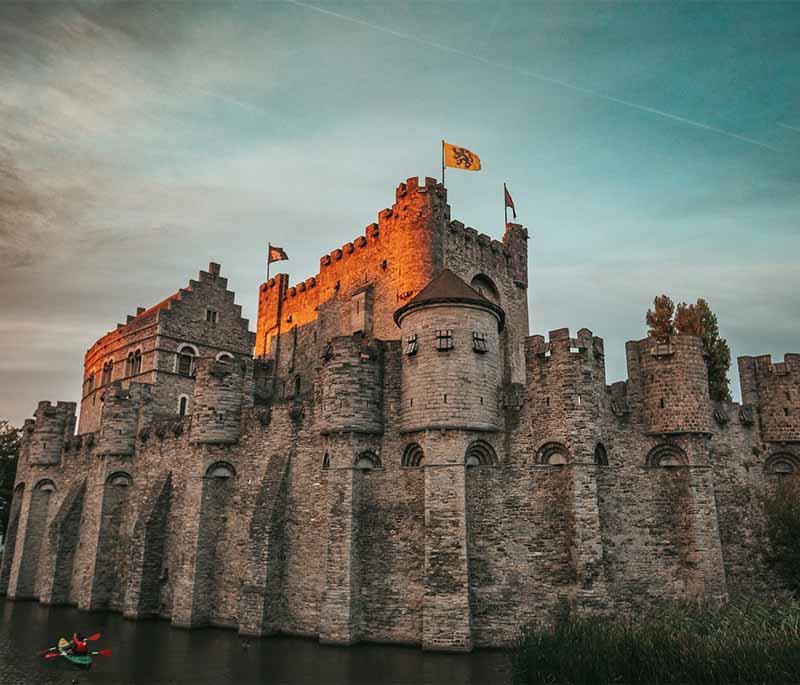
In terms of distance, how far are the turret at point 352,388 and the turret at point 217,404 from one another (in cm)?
507

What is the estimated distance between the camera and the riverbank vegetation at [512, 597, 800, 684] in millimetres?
13383

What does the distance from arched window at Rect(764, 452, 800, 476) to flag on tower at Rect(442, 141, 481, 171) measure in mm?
17820

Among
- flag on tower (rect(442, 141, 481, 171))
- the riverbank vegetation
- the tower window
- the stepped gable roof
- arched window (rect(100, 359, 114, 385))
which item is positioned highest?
flag on tower (rect(442, 141, 481, 171))

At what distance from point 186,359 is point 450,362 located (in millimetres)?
23378

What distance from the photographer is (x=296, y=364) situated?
3738 centimetres

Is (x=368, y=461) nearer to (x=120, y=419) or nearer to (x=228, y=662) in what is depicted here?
(x=228, y=662)

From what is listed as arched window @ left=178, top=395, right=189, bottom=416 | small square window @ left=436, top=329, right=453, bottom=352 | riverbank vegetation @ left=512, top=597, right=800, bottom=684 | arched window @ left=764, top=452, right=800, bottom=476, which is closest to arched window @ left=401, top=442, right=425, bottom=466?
small square window @ left=436, top=329, right=453, bottom=352

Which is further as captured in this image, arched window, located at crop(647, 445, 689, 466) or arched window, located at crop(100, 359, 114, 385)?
arched window, located at crop(100, 359, 114, 385)

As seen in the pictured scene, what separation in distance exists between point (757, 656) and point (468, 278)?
66.6 feet

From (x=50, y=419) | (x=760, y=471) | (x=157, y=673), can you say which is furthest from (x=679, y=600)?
(x=50, y=419)

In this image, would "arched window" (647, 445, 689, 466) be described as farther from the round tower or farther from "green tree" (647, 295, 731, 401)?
"green tree" (647, 295, 731, 401)

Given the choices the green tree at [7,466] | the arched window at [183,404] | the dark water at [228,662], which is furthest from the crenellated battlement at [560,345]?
the green tree at [7,466]

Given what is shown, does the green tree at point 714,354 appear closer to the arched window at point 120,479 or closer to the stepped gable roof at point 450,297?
the stepped gable roof at point 450,297

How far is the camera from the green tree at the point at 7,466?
139 ft
